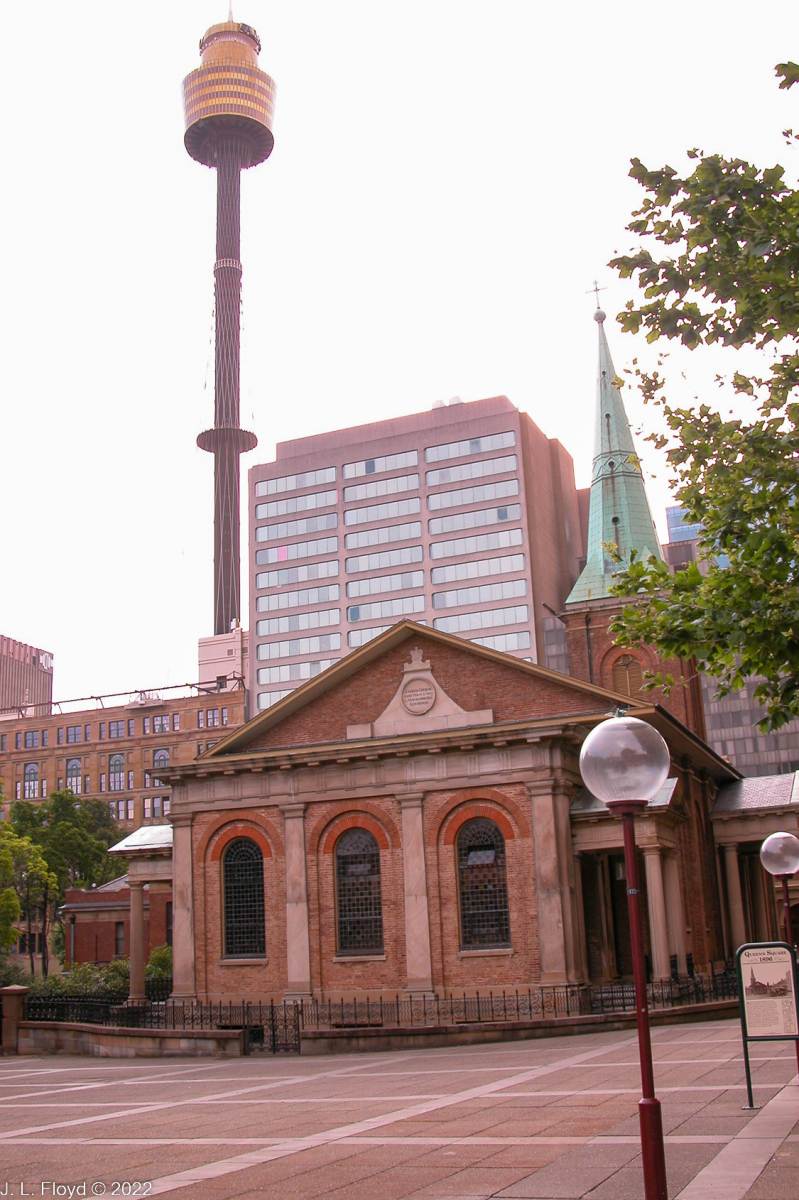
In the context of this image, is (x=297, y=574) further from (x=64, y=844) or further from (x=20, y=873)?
(x=20, y=873)

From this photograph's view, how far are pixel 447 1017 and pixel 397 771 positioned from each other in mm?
6689

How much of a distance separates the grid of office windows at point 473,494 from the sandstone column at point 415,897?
2720 inches

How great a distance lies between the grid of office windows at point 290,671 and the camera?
104825 millimetres

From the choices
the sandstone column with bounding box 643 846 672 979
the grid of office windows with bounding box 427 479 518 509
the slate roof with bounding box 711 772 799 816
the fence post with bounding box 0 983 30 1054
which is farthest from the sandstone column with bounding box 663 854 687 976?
the grid of office windows with bounding box 427 479 518 509

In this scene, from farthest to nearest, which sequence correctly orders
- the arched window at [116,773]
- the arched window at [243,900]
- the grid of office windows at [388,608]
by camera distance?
the arched window at [116,773]
the grid of office windows at [388,608]
the arched window at [243,900]

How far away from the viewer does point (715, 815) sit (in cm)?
4038

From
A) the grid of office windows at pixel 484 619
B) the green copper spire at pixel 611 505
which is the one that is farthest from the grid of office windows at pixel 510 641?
the green copper spire at pixel 611 505

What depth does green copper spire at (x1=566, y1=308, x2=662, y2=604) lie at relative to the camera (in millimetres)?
49688

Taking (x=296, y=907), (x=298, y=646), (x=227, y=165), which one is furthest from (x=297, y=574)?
(x=227, y=165)

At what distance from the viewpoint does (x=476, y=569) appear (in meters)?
101

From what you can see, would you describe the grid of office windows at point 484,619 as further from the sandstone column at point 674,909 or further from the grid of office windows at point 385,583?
the sandstone column at point 674,909

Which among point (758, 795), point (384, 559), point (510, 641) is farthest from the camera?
point (384, 559)

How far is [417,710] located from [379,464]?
2906 inches

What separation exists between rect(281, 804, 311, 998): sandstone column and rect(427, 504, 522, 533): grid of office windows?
67635 millimetres
